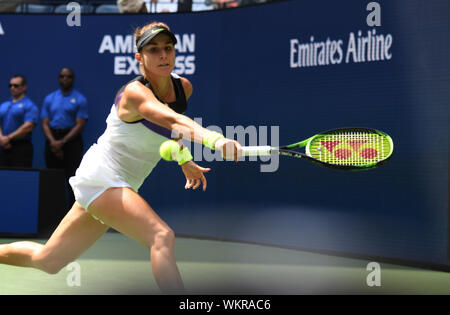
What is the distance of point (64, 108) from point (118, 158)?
17.6ft

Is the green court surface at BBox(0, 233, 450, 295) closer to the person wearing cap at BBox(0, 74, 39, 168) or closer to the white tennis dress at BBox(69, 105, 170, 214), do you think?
the white tennis dress at BBox(69, 105, 170, 214)

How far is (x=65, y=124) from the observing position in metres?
9.02

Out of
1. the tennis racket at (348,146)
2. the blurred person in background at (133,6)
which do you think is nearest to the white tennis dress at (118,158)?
the tennis racket at (348,146)

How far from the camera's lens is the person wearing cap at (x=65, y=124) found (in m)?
8.98

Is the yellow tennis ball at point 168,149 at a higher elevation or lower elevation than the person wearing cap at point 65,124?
lower

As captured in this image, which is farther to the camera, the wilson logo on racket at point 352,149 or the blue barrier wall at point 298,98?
the blue barrier wall at point 298,98

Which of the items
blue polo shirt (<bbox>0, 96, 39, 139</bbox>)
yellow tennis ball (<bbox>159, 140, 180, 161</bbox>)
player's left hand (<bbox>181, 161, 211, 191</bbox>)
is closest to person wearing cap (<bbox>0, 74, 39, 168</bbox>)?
blue polo shirt (<bbox>0, 96, 39, 139</bbox>)

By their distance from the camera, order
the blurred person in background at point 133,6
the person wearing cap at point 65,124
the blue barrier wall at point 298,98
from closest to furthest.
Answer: the blue barrier wall at point 298,98 → the person wearing cap at point 65,124 → the blurred person in background at point 133,6

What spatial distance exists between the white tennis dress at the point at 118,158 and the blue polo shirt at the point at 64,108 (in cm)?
525

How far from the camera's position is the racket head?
387cm

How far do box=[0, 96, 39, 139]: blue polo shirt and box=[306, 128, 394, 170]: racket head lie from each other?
5547 millimetres

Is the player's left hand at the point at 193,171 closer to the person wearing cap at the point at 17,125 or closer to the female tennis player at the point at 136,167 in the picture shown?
the female tennis player at the point at 136,167

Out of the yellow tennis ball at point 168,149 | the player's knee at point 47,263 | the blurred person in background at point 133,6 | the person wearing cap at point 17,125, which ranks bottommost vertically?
the player's knee at point 47,263
